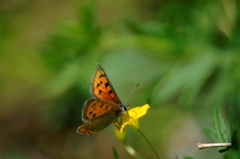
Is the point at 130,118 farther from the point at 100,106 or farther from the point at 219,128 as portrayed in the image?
the point at 219,128

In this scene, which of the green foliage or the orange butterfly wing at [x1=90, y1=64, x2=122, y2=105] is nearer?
the green foliage

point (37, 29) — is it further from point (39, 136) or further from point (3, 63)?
point (39, 136)

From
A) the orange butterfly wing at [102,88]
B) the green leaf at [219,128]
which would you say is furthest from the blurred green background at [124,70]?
the green leaf at [219,128]

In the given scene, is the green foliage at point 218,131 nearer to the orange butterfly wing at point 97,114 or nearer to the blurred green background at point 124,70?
the orange butterfly wing at point 97,114

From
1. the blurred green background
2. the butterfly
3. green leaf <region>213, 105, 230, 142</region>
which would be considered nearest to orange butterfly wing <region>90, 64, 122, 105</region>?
the butterfly

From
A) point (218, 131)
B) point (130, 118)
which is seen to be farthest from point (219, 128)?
point (130, 118)

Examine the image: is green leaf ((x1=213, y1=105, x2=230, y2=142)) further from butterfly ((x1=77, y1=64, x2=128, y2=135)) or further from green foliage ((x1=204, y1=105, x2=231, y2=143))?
butterfly ((x1=77, y1=64, x2=128, y2=135))
